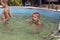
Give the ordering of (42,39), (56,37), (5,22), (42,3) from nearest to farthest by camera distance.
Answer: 1. (56,37)
2. (42,39)
3. (5,22)
4. (42,3)

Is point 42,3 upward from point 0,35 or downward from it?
downward

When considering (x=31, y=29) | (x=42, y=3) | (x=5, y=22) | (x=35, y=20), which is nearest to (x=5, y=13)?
(x=5, y=22)

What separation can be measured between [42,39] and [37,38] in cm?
27

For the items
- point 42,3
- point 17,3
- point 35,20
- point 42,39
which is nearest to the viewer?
point 42,39

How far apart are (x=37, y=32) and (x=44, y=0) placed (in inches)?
1057

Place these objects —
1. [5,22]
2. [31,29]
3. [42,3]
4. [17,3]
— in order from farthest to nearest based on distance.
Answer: [42,3], [17,3], [5,22], [31,29]

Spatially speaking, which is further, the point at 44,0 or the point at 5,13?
the point at 44,0

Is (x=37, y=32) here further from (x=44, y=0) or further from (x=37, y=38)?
(x=44, y=0)

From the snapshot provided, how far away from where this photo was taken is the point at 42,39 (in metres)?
8.89

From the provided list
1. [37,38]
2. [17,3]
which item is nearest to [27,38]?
[37,38]

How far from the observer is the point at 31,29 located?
1069cm

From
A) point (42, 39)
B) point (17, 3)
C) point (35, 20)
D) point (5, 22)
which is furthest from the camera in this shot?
point (17, 3)

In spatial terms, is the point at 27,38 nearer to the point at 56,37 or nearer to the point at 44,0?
the point at 56,37

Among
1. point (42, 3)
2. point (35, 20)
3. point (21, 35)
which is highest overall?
point (35, 20)
